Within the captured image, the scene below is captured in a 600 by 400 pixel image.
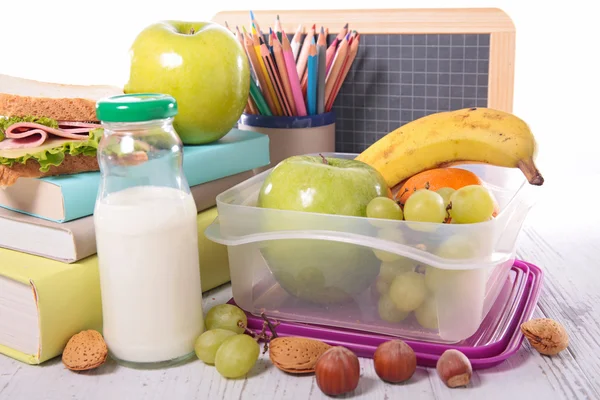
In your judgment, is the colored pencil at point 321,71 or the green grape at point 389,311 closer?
the green grape at point 389,311

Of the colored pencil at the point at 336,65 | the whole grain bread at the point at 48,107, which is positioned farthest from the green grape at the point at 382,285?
the colored pencil at the point at 336,65

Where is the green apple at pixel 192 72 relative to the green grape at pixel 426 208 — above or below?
above

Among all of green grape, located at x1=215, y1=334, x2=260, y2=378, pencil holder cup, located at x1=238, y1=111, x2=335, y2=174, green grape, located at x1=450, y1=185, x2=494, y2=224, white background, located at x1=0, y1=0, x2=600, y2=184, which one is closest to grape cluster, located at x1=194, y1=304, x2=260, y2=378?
green grape, located at x1=215, y1=334, x2=260, y2=378

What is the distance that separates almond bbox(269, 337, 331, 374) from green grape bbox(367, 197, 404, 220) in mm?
Result: 124

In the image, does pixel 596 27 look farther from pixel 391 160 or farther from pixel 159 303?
pixel 159 303

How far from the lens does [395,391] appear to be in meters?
0.62

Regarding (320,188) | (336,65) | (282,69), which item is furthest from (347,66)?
(320,188)

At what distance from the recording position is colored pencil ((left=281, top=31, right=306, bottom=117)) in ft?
3.17

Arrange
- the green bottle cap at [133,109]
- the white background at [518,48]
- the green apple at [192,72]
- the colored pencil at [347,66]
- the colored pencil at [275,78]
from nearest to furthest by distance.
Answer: the green bottle cap at [133,109] < the green apple at [192,72] < the colored pencil at [275,78] < the colored pencil at [347,66] < the white background at [518,48]

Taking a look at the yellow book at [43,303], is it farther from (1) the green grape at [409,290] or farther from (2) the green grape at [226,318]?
(1) the green grape at [409,290]

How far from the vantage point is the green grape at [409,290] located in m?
0.66

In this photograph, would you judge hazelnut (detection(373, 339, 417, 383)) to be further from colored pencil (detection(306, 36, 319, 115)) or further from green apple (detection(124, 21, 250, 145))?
colored pencil (detection(306, 36, 319, 115))

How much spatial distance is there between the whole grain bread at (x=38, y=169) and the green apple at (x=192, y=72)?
13 centimetres

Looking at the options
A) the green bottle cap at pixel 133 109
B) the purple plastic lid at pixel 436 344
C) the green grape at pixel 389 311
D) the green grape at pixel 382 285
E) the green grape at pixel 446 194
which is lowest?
the purple plastic lid at pixel 436 344
